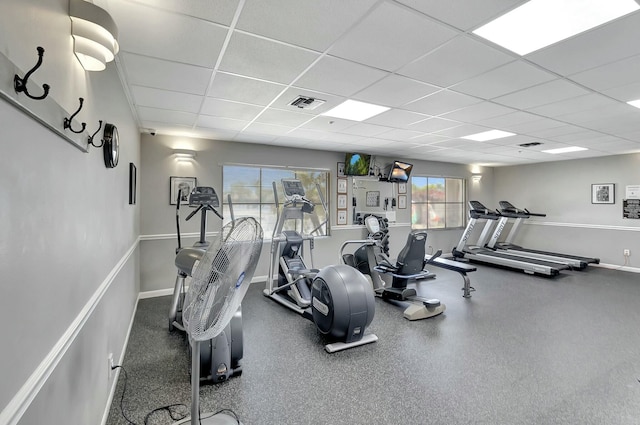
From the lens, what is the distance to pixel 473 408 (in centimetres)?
210

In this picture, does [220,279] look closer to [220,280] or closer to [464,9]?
[220,280]

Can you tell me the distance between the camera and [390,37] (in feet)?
6.39

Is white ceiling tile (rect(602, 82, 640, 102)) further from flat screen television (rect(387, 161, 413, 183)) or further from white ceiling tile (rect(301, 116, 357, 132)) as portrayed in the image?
flat screen television (rect(387, 161, 413, 183))

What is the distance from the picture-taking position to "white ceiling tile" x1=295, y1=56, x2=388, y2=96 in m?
2.33

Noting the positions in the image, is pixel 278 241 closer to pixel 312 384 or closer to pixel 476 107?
pixel 312 384

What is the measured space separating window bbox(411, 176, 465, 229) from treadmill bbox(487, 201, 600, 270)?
100 centimetres

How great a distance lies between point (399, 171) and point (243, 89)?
4.61 metres

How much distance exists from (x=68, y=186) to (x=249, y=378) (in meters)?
1.96

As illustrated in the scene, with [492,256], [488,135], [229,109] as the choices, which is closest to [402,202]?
[492,256]

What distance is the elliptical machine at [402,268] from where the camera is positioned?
12.5 feet

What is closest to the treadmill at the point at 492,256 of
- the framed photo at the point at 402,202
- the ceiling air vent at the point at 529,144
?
the framed photo at the point at 402,202

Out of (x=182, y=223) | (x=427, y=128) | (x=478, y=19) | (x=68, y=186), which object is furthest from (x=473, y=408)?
(x=182, y=223)

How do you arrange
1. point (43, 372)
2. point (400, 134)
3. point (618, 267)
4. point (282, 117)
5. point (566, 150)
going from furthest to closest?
point (618, 267)
point (566, 150)
point (400, 134)
point (282, 117)
point (43, 372)

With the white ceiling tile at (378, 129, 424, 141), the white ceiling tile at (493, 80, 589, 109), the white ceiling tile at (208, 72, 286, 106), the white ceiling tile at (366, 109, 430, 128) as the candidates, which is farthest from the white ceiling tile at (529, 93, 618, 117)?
the white ceiling tile at (208, 72, 286, 106)
